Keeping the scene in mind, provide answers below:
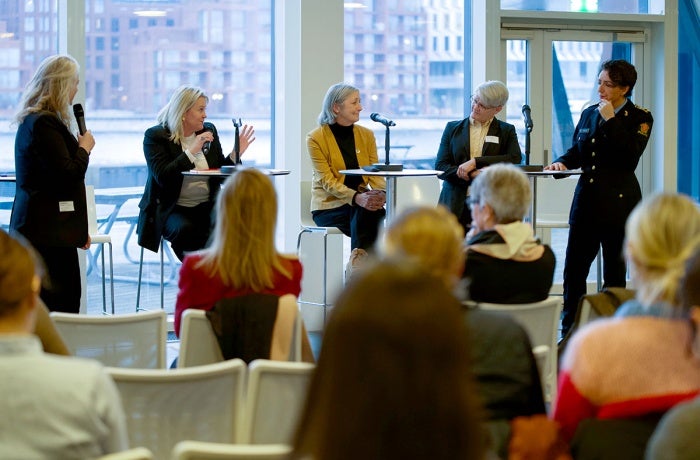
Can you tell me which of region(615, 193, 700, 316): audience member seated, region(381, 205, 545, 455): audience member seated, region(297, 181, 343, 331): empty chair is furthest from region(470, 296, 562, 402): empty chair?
region(297, 181, 343, 331): empty chair

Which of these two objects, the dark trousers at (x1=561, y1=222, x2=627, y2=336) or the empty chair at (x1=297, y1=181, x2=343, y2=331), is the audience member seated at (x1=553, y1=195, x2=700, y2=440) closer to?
the dark trousers at (x1=561, y1=222, x2=627, y2=336)

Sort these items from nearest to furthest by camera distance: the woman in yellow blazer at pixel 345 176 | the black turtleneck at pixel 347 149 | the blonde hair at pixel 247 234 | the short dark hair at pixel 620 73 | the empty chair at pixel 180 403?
the empty chair at pixel 180 403 < the blonde hair at pixel 247 234 < the short dark hair at pixel 620 73 < the woman in yellow blazer at pixel 345 176 < the black turtleneck at pixel 347 149

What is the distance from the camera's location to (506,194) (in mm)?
3404

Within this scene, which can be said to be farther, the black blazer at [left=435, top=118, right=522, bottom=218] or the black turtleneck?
the black turtleneck

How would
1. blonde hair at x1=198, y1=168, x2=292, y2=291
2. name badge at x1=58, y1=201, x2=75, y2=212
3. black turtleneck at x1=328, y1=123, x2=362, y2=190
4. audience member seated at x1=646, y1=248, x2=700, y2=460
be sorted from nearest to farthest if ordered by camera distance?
audience member seated at x1=646, y1=248, x2=700, y2=460, blonde hair at x1=198, y1=168, x2=292, y2=291, name badge at x1=58, y1=201, x2=75, y2=212, black turtleneck at x1=328, y1=123, x2=362, y2=190

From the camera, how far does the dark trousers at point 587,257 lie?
234 inches

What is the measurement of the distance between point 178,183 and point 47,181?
107 centimetres

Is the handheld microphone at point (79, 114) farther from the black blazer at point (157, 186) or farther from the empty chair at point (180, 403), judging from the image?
the empty chair at point (180, 403)

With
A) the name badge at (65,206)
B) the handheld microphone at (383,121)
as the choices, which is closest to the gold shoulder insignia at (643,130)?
the handheld microphone at (383,121)

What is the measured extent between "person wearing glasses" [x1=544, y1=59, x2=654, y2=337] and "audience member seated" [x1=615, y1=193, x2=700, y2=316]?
3.64 m

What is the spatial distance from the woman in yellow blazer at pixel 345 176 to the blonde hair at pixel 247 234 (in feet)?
10.7

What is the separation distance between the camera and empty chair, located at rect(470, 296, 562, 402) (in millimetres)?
3174

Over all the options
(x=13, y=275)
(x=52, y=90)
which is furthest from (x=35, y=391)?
(x=52, y=90)

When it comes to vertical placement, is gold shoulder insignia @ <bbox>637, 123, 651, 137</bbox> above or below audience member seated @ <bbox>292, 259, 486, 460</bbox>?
above
